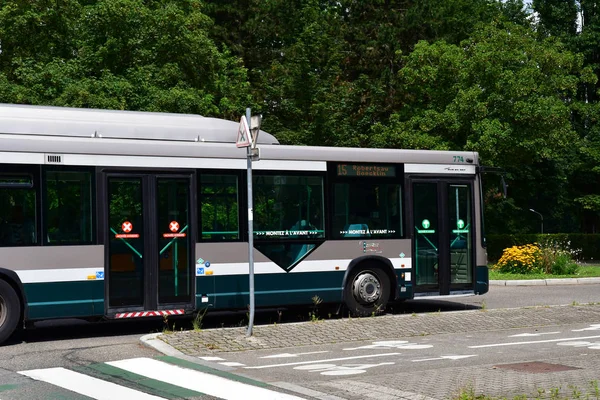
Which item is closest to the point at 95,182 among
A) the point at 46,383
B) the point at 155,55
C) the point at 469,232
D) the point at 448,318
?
the point at 46,383

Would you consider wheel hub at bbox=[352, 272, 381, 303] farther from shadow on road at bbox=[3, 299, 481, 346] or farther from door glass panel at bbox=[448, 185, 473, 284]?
door glass panel at bbox=[448, 185, 473, 284]

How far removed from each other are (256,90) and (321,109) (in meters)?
5.65

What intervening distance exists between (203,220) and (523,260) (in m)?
15.0

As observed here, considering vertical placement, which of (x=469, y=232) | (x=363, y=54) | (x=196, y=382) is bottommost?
(x=196, y=382)

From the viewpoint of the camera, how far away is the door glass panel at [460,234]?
18062 mm

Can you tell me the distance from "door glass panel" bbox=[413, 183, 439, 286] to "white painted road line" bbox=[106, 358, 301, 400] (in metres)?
7.19

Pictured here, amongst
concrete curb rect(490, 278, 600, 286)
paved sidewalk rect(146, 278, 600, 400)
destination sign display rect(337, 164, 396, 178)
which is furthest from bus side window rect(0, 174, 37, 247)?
concrete curb rect(490, 278, 600, 286)

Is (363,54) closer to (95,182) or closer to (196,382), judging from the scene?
(95,182)

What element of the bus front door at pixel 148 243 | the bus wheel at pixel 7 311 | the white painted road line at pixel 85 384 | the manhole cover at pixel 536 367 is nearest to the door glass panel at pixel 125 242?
the bus front door at pixel 148 243

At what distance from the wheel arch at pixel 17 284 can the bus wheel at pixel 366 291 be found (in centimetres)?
559

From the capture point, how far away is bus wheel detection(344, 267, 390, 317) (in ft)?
55.6

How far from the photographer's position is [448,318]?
52.1 feet

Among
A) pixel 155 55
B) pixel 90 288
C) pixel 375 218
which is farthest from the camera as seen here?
pixel 155 55

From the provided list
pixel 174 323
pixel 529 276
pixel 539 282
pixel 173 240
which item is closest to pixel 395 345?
pixel 173 240
